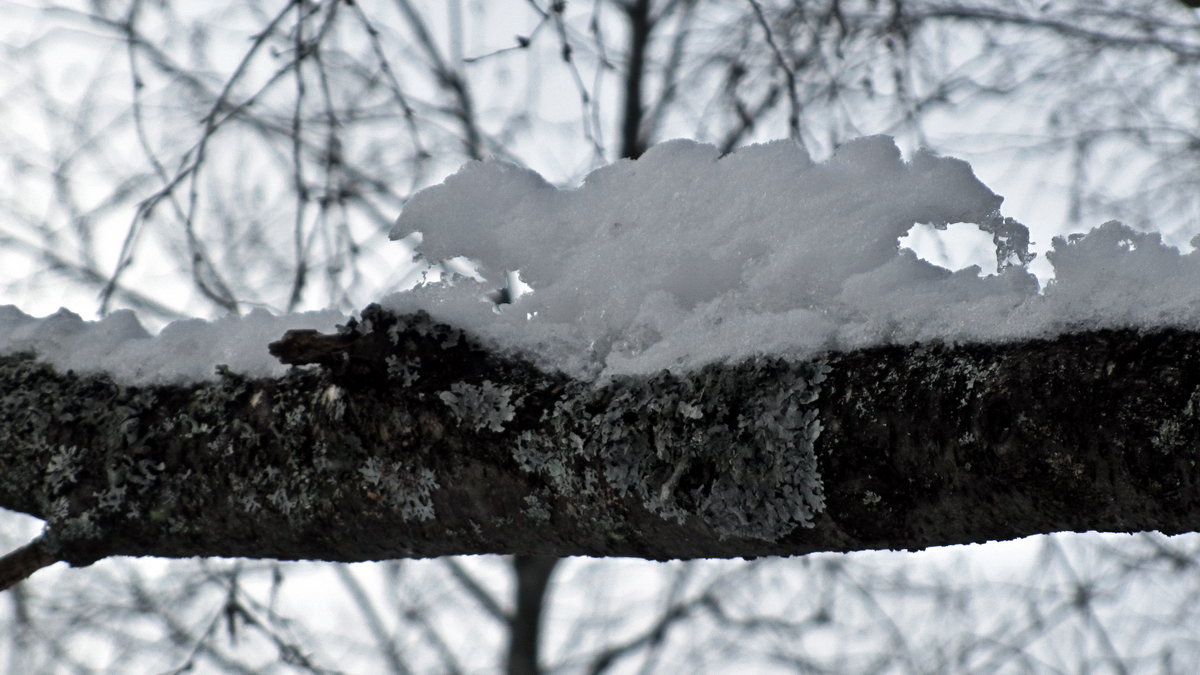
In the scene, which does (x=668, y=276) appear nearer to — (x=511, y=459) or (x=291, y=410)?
(x=511, y=459)

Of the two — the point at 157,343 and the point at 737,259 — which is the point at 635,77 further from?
the point at 737,259

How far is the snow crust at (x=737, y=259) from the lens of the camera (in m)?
0.77

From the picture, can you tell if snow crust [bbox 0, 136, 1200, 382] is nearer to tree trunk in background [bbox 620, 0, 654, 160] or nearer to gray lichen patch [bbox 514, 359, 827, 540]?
gray lichen patch [bbox 514, 359, 827, 540]

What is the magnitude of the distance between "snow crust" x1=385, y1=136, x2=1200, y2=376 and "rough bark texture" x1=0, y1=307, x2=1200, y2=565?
0.10ft

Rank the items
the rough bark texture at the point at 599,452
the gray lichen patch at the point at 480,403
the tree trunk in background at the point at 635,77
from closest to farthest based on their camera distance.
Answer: the rough bark texture at the point at 599,452, the gray lichen patch at the point at 480,403, the tree trunk in background at the point at 635,77

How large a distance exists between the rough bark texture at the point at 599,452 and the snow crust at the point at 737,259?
3cm

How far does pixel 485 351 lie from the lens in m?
0.93

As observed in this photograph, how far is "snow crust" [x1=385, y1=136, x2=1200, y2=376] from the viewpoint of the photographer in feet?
2.53

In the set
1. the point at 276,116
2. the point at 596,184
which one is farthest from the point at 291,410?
the point at 276,116

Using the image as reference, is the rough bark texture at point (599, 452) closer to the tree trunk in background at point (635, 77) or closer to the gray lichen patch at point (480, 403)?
the gray lichen patch at point (480, 403)

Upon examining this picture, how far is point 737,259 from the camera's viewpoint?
0.90 meters

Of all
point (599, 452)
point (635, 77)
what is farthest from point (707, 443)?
point (635, 77)

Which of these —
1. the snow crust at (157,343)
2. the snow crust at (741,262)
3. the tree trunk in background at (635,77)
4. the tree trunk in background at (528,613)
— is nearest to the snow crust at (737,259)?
the snow crust at (741,262)

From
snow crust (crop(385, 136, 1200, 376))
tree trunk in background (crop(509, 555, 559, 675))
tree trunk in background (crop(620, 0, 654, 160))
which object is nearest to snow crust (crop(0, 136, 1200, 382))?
snow crust (crop(385, 136, 1200, 376))
